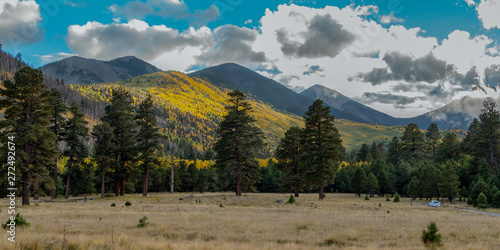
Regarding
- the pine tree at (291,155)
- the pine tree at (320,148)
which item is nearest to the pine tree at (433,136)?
the pine tree at (291,155)

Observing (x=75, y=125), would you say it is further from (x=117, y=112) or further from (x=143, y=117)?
(x=143, y=117)

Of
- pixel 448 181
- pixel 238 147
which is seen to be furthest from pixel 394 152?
pixel 238 147

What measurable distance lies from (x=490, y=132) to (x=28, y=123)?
7469 cm

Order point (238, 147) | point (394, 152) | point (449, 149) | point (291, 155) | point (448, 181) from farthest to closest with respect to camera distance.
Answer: point (394, 152) → point (449, 149) → point (448, 181) → point (291, 155) → point (238, 147)

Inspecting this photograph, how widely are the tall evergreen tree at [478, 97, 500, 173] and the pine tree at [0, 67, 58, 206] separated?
71.8m

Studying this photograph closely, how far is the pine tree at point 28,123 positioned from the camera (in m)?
27.3

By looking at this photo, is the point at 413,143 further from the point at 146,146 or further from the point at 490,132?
the point at 146,146

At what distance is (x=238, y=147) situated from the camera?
143 ft

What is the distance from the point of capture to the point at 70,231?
13.0m

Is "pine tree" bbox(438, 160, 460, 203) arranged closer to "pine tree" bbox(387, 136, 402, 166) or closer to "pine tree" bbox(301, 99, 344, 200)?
"pine tree" bbox(301, 99, 344, 200)

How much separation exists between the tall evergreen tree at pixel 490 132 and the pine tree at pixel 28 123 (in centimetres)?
7177

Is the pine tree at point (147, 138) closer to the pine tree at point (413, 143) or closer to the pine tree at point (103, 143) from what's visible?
the pine tree at point (103, 143)

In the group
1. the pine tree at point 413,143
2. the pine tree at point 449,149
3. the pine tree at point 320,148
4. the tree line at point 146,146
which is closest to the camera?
the tree line at point 146,146

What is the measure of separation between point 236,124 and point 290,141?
39.3ft
